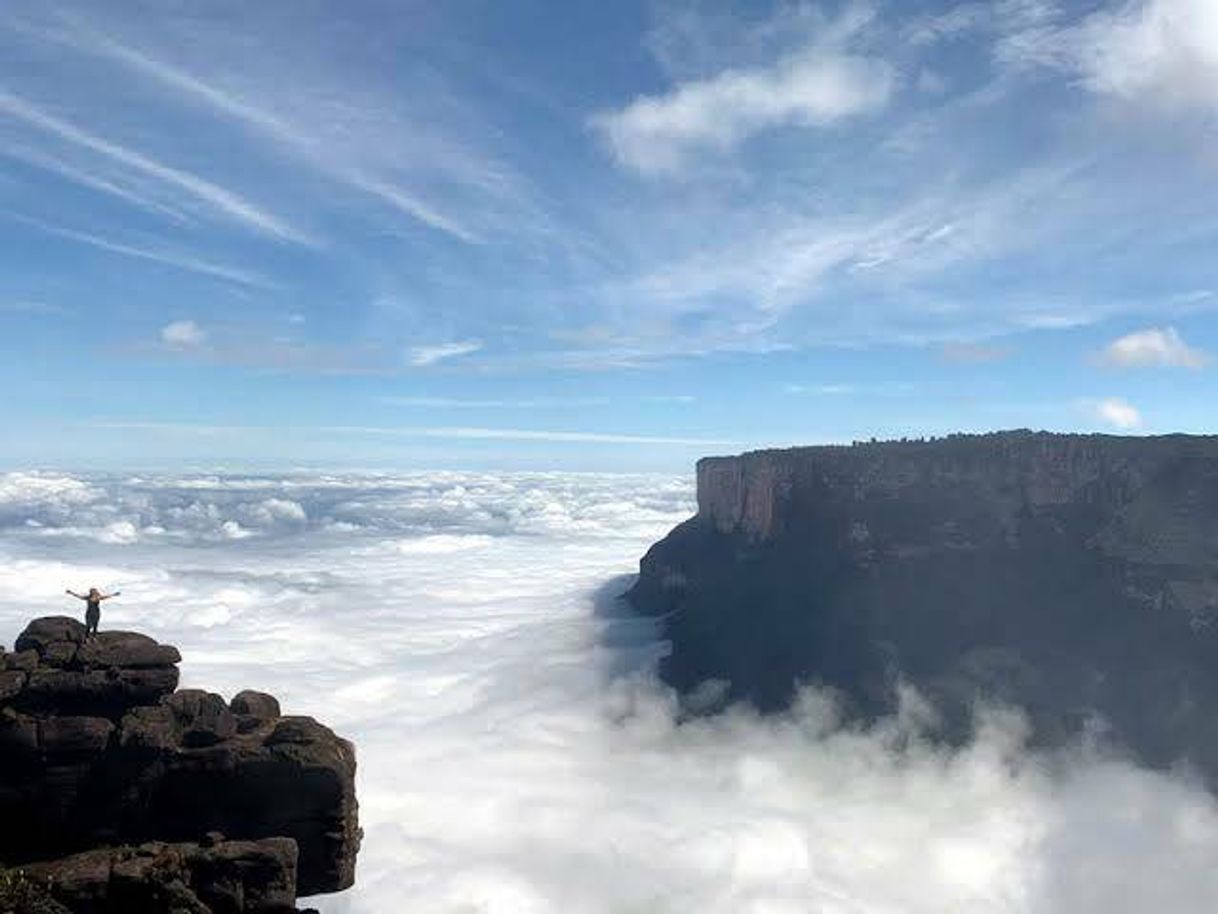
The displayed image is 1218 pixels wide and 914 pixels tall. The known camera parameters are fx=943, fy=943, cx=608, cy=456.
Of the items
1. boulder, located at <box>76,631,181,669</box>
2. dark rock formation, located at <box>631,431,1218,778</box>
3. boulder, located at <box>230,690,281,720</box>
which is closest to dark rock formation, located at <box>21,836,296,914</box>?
boulder, located at <box>230,690,281,720</box>

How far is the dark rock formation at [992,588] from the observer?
9850 centimetres

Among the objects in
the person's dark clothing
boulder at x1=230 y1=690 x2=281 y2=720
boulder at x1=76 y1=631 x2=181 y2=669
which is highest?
the person's dark clothing

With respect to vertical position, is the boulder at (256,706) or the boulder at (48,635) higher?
the boulder at (48,635)

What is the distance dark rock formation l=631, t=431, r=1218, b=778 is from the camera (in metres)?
98.5

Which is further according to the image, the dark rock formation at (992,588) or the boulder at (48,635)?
the dark rock formation at (992,588)

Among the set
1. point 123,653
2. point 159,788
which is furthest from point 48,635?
point 159,788

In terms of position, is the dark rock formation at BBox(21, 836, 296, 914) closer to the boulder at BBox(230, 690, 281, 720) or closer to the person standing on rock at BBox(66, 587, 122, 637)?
the boulder at BBox(230, 690, 281, 720)

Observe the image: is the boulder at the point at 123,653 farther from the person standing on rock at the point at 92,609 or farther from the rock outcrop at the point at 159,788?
the rock outcrop at the point at 159,788

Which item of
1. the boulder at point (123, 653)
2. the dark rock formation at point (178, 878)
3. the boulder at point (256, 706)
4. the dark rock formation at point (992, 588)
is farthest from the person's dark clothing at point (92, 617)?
the dark rock formation at point (992, 588)

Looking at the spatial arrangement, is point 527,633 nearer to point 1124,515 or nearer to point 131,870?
point 1124,515

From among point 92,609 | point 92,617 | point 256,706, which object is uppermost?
point 92,609

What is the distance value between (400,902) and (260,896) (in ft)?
116

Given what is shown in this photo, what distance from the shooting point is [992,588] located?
Result: 114 meters

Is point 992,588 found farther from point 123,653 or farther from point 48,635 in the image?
point 48,635
